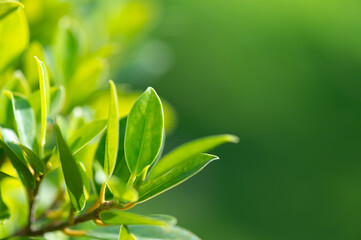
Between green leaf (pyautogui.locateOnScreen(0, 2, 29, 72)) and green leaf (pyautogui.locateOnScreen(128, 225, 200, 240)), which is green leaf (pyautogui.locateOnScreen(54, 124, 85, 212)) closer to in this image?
green leaf (pyautogui.locateOnScreen(128, 225, 200, 240))

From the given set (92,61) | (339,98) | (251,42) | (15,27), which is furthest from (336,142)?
(15,27)

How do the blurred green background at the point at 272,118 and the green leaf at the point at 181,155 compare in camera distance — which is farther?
the blurred green background at the point at 272,118

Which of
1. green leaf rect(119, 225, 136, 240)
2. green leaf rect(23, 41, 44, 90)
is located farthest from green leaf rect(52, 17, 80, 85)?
green leaf rect(119, 225, 136, 240)

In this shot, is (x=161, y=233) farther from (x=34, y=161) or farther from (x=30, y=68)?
(x=30, y=68)

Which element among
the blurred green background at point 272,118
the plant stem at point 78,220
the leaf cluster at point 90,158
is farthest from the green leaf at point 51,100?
the blurred green background at point 272,118

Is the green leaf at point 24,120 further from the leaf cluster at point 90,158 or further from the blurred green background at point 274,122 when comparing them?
the blurred green background at point 274,122

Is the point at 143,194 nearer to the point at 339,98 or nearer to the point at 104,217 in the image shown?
the point at 104,217
